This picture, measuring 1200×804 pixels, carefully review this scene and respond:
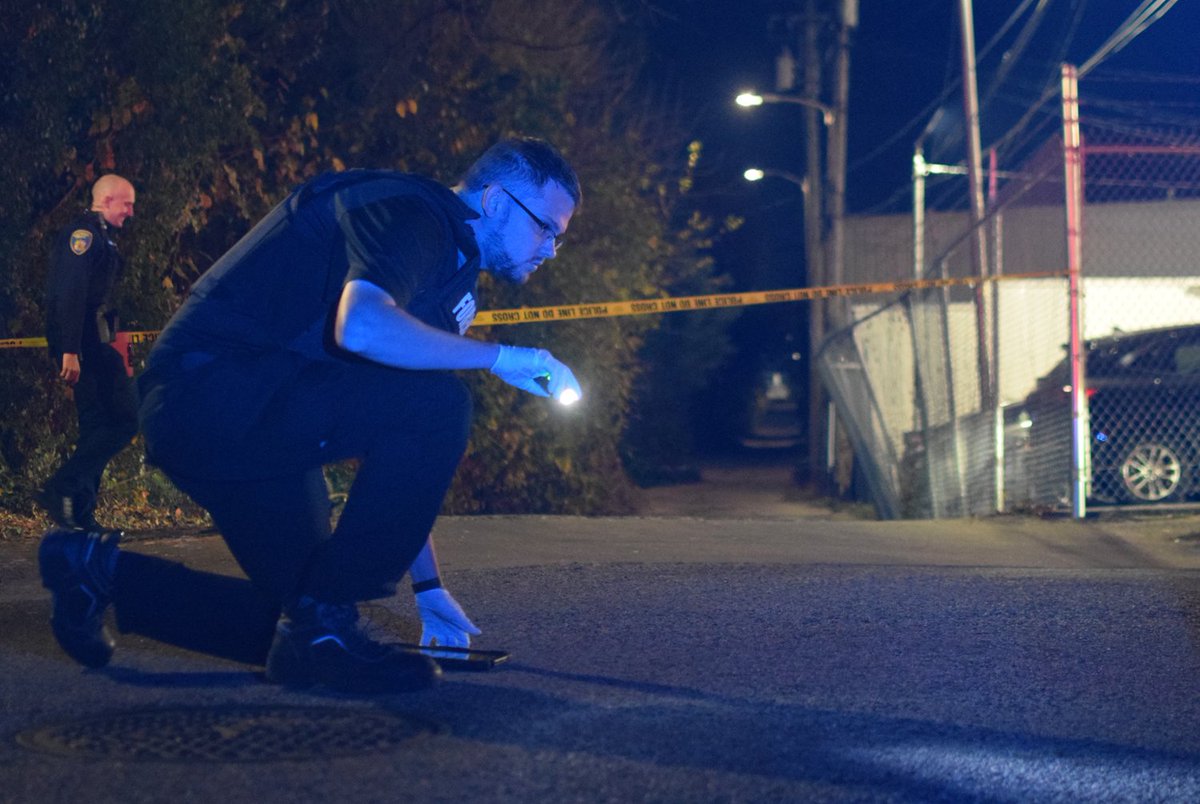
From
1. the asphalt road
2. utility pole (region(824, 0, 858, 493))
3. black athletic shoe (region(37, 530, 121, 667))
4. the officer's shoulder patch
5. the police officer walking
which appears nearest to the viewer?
the asphalt road

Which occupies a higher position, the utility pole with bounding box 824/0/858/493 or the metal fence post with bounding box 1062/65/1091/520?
the utility pole with bounding box 824/0/858/493

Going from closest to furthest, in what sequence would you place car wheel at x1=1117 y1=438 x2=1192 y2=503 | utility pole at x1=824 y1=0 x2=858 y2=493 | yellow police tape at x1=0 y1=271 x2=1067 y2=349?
yellow police tape at x1=0 y1=271 x2=1067 y2=349 < car wheel at x1=1117 y1=438 x2=1192 y2=503 < utility pole at x1=824 y1=0 x2=858 y2=493

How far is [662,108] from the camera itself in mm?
17047

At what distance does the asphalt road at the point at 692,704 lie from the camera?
2752 millimetres

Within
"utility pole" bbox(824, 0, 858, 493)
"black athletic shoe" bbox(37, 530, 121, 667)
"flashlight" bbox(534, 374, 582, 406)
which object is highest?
"utility pole" bbox(824, 0, 858, 493)

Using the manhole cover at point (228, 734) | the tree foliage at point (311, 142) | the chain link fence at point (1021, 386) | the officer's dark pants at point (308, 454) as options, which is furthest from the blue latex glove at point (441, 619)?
the chain link fence at point (1021, 386)

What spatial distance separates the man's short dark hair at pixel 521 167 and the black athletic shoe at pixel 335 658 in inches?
41.5

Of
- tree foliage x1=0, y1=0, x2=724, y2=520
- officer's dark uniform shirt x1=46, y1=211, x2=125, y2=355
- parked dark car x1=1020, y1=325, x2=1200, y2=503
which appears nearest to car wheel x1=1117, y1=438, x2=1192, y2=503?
parked dark car x1=1020, y1=325, x2=1200, y2=503

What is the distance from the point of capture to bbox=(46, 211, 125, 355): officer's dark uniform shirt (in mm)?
6547

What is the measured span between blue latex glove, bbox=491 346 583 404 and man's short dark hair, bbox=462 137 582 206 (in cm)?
44

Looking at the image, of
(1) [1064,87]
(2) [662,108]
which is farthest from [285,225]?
(2) [662,108]

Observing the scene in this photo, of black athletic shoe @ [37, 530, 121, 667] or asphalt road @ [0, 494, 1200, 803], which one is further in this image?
black athletic shoe @ [37, 530, 121, 667]

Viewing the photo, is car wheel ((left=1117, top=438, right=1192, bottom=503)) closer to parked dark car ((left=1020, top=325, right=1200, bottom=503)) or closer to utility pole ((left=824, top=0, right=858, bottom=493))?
parked dark car ((left=1020, top=325, right=1200, bottom=503))

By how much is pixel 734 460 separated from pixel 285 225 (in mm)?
30229
